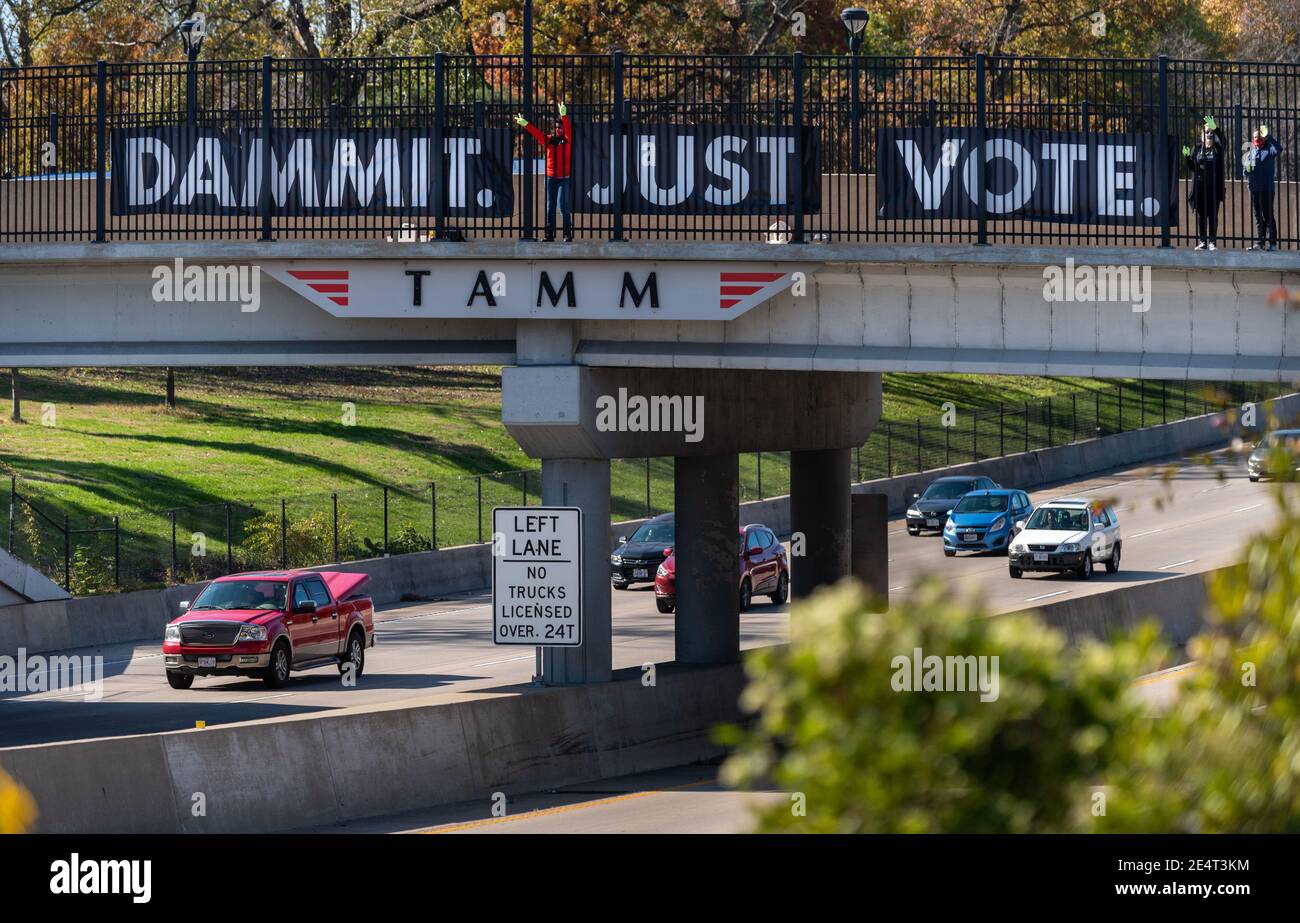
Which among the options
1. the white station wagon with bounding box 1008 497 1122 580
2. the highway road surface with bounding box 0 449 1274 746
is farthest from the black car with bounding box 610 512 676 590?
the white station wagon with bounding box 1008 497 1122 580

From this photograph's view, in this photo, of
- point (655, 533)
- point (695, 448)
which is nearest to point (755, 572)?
point (655, 533)

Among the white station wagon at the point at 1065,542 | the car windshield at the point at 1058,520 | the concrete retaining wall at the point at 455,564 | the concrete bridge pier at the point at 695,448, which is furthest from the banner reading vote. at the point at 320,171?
the car windshield at the point at 1058,520

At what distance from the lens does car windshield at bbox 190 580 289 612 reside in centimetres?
2778

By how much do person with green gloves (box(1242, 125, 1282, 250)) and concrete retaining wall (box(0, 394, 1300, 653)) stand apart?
215 cm

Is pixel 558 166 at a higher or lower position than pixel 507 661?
higher

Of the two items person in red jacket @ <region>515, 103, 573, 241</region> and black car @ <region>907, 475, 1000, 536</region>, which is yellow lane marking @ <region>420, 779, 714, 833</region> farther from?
black car @ <region>907, 475, 1000, 536</region>

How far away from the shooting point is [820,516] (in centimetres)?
3114

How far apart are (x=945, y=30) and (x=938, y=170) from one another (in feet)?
149

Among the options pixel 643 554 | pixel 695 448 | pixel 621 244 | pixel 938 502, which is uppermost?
pixel 621 244

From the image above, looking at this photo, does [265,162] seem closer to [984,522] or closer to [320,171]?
[320,171]

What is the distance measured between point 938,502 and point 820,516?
19842 millimetres

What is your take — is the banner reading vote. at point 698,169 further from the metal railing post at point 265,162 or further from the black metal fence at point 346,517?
Result: the black metal fence at point 346,517

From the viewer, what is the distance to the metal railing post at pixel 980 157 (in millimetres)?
18422

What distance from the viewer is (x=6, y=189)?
2191 cm
